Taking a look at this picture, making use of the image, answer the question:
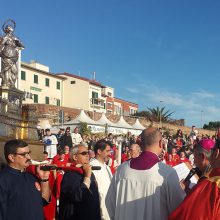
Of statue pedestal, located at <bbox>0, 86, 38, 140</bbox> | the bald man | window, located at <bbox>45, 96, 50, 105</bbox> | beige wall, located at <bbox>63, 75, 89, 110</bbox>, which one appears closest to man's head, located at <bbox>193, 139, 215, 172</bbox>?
the bald man

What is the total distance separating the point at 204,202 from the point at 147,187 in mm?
1399

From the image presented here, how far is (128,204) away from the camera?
4.07 meters

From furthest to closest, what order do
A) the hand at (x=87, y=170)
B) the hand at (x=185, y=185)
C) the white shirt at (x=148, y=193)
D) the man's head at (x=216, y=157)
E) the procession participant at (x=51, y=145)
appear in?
the procession participant at (x=51, y=145) < the hand at (x=87, y=170) < the hand at (x=185, y=185) < the white shirt at (x=148, y=193) < the man's head at (x=216, y=157)

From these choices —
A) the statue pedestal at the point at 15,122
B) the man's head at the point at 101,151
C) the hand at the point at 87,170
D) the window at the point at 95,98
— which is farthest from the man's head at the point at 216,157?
the window at the point at 95,98

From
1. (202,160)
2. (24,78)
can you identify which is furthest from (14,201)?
(24,78)

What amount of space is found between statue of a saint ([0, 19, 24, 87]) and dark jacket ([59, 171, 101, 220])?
1069 centimetres

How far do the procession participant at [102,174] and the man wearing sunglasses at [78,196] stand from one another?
0.76m

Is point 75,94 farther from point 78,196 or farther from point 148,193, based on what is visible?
point 148,193

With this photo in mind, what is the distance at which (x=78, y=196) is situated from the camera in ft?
15.9

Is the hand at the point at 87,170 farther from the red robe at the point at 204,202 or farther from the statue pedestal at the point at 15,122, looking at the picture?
the statue pedestal at the point at 15,122

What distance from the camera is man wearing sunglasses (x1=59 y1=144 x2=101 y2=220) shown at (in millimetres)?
4883

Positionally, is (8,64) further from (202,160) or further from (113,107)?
(113,107)

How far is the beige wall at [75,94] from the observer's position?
212ft

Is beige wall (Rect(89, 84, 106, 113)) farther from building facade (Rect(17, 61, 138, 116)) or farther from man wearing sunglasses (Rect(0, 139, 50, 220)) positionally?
man wearing sunglasses (Rect(0, 139, 50, 220))
